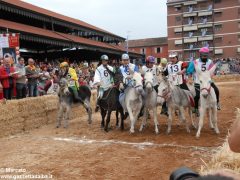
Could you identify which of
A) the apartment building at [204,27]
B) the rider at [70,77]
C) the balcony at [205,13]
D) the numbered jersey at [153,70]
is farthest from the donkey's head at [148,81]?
the balcony at [205,13]

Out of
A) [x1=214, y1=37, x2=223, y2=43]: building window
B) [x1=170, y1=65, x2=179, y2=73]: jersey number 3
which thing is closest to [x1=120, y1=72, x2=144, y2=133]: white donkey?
[x1=170, y1=65, x2=179, y2=73]: jersey number 3

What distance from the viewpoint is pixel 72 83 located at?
13281mm

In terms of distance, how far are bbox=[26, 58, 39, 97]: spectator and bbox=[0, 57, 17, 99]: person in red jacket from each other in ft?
4.48

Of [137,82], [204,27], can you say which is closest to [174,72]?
[137,82]

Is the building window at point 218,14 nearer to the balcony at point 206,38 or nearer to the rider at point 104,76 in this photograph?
the balcony at point 206,38

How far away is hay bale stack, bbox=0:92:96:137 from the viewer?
11.9 m

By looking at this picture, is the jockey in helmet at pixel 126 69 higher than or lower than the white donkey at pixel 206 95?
higher

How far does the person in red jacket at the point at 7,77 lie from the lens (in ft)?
41.8

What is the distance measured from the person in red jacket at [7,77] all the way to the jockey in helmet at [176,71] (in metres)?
5.63

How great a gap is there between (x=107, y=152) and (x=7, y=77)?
5986 mm

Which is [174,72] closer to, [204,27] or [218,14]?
[218,14]

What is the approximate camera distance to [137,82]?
10914 mm

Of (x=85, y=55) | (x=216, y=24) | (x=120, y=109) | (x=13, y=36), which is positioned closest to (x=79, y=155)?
(x=120, y=109)

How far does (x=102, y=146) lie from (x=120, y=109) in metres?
3.04
